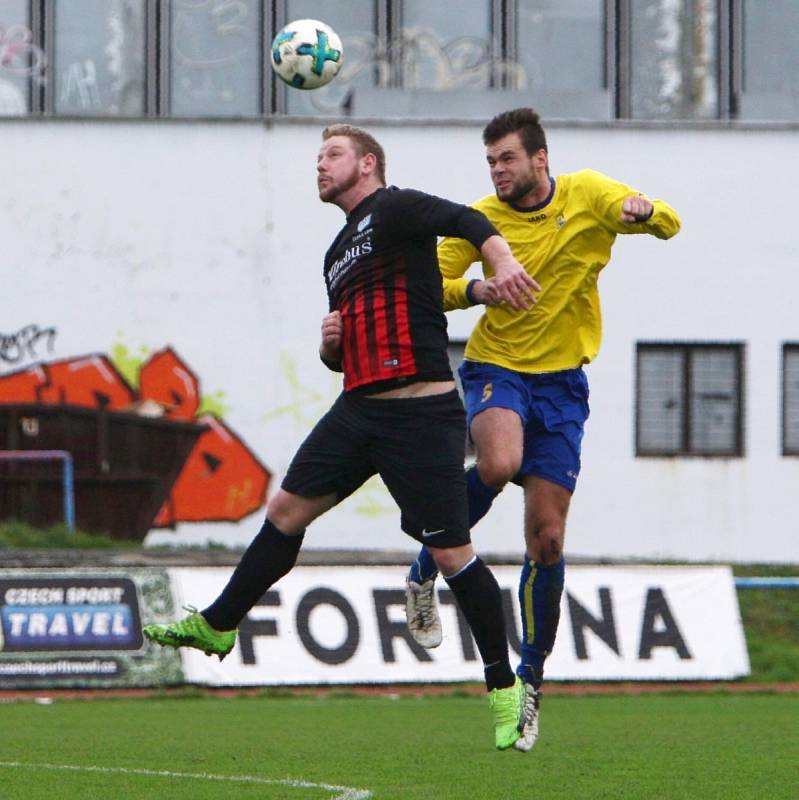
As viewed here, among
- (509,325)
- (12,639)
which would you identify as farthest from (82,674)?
(509,325)

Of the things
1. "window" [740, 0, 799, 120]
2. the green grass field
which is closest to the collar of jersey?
the green grass field

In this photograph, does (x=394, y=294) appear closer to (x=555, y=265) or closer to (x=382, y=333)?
(x=382, y=333)

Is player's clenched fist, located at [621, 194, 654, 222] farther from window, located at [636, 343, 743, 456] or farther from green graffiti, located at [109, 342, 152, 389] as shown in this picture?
window, located at [636, 343, 743, 456]

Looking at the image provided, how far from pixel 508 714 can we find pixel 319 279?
1764 cm

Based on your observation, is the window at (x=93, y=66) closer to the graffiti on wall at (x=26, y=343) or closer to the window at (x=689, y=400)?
the graffiti on wall at (x=26, y=343)

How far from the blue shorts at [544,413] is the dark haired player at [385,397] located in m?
0.59

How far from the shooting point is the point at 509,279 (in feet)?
23.3

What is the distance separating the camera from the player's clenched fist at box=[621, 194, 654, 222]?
25.8 ft

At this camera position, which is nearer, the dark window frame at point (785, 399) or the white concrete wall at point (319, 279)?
the white concrete wall at point (319, 279)

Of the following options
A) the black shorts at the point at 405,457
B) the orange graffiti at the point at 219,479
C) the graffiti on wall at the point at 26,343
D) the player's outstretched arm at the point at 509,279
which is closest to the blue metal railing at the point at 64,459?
the graffiti on wall at the point at 26,343

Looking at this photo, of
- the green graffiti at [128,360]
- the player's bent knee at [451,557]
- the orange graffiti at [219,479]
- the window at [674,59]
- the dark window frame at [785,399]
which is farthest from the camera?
the window at [674,59]

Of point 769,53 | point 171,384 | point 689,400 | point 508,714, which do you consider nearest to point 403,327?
point 508,714

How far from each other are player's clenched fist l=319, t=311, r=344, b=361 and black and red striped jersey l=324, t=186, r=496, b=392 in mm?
36

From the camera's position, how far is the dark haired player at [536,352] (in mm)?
8195
